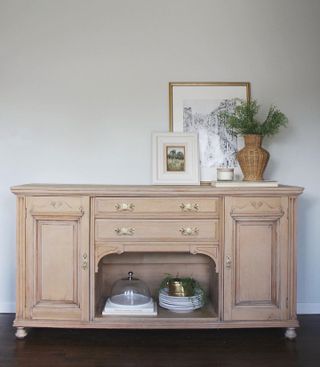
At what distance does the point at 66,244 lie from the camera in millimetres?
2498

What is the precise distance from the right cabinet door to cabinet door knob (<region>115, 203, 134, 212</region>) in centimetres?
56

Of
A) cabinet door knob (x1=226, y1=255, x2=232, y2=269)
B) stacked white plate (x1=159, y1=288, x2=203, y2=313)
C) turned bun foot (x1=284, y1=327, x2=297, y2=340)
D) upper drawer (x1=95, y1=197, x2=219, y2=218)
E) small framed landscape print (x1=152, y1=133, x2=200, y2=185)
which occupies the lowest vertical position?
turned bun foot (x1=284, y1=327, x2=297, y2=340)

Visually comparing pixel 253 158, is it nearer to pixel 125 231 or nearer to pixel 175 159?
pixel 175 159

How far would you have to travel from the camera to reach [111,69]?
Result: 2967mm

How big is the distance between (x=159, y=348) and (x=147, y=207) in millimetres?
809

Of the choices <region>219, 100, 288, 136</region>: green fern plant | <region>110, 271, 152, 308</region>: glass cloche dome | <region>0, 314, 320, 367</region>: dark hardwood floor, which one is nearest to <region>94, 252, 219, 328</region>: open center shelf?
<region>110, 271, 152, 308</region>: glass cloche dome

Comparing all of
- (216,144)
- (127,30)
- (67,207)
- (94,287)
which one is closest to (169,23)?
(127,30)

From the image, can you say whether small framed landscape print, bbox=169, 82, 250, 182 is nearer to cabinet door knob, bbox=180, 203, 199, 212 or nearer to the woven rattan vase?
the woven rattan vase

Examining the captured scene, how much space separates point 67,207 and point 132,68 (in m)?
1.13

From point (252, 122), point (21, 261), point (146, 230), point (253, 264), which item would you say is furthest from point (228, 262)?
point (21, 261)

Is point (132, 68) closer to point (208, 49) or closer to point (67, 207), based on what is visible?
point (208, 49)

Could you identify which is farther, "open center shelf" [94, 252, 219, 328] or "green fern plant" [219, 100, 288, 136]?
"open center shelf" [94, 252, 219, 328]

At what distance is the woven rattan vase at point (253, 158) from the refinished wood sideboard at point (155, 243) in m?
0.26

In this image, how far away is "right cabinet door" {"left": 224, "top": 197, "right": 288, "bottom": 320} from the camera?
2506 millimetres
